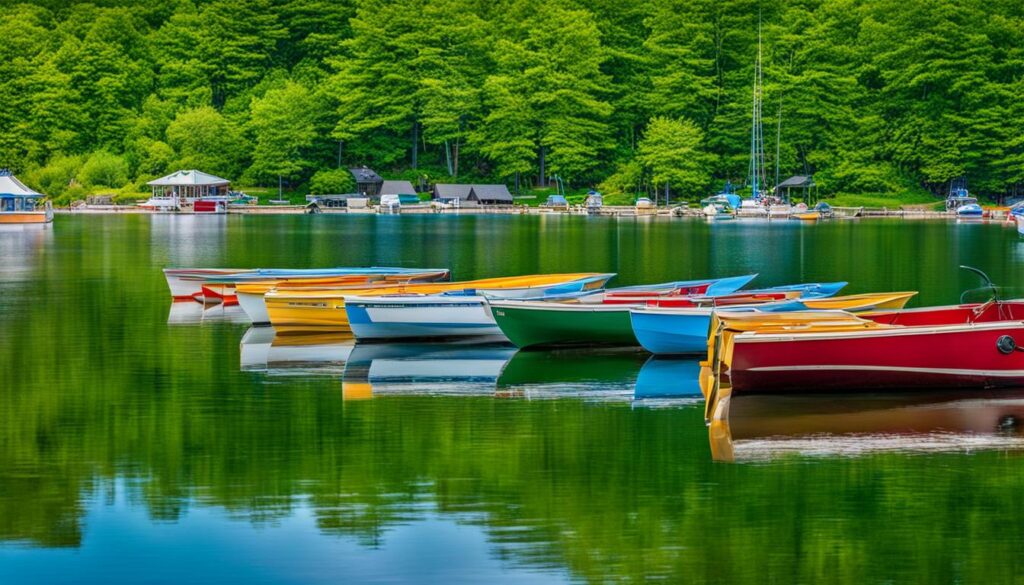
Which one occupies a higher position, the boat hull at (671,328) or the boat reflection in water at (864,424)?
the boat hull at (671,328)

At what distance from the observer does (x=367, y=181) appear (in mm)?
110312

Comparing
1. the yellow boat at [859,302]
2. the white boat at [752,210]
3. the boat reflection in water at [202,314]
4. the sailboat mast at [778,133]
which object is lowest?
the boat reflection in water at [202,314]

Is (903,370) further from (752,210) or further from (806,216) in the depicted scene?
(752,210)

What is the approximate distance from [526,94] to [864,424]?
302ft

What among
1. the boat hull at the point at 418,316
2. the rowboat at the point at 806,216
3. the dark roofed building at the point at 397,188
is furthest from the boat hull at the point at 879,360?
the dark roofed building at the point at 397,188

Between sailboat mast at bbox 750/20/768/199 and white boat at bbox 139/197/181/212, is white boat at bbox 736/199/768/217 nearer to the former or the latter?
sailboat mast at bbox 750/20/768/199

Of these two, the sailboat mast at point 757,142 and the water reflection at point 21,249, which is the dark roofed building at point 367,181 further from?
A: the water reflection at point 21,249

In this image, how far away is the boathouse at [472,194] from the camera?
108 m

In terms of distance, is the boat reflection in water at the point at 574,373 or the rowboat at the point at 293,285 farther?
the rowboat at the point at 293,285

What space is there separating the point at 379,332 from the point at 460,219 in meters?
65.3

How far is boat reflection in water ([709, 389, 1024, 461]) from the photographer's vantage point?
1695cm

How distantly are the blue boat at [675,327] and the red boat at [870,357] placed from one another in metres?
3.42

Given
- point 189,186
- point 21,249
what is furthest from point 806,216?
point 21,249

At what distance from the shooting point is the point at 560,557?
12703mm
